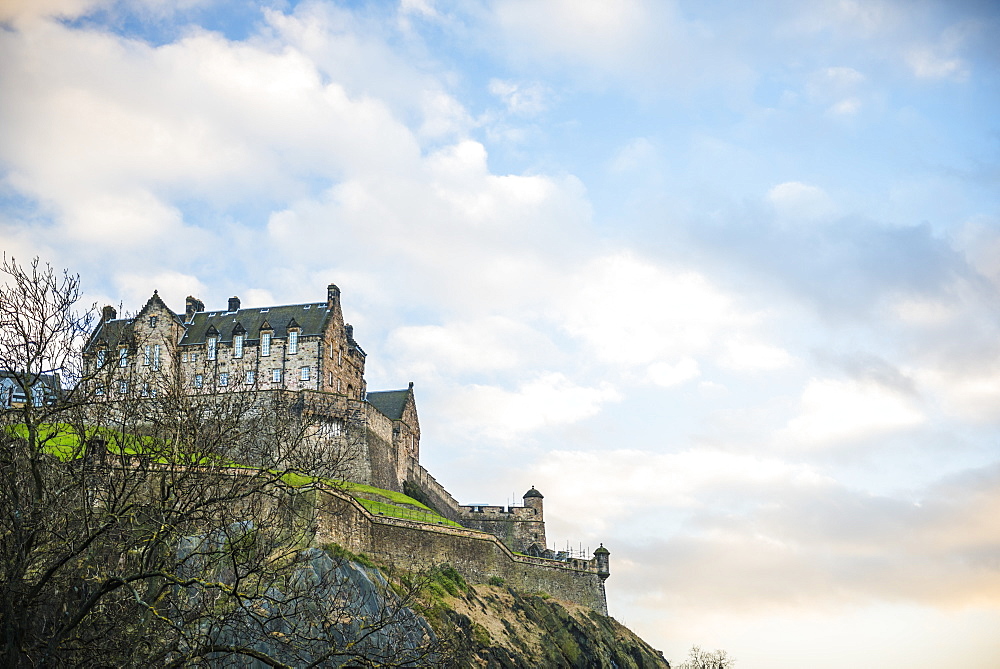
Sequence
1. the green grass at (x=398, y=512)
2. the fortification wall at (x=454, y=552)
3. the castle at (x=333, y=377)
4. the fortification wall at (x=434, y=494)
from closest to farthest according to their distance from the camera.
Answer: the fortification wall at (x=454, y=552) → the green grass at (x=398, y=512) → the castle at (x=333, y=377) → the fortification wall at (x=434, y=494)

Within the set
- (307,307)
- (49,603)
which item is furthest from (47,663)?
(307,307)

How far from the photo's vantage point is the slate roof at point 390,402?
71.9 meters

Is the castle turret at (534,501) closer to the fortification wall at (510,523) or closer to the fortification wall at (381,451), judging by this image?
the fortification wall at (510,523)

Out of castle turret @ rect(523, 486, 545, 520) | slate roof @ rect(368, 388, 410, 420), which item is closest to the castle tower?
castle turret @ rect(523, 486, 545, 520)

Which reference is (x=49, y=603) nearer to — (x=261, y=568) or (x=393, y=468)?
(x=261, y=568)

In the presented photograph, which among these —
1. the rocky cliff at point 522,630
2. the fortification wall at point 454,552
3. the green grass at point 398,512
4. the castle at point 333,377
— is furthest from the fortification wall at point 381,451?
the rocky cliff at point 522,630

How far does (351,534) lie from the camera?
48.9 m

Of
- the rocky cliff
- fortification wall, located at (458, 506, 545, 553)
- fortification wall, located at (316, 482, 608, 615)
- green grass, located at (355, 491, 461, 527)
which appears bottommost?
the rocky cliff

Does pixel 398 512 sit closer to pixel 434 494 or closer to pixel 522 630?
pixel 522 630

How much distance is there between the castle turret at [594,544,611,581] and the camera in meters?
73.9

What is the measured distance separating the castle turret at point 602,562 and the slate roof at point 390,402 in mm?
18289

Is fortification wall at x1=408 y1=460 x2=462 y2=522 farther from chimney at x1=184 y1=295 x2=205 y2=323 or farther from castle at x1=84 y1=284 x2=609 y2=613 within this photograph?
chimney at x1=184 y1=295 x2=205 y2=323

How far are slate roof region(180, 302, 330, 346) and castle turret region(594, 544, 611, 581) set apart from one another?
27.8m

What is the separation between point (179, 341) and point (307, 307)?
8.43 metres
